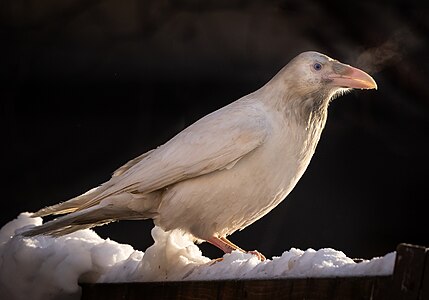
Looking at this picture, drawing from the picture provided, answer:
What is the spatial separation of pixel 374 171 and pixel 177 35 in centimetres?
138

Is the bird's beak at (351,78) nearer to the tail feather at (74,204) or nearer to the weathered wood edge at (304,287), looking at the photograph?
the tail feather at (74,204)

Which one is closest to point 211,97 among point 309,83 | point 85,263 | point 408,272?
point 309,83

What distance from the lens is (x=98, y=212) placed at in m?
4.16

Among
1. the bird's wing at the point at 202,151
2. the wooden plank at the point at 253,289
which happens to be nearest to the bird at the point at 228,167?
the bird's wing at the point at 202,151

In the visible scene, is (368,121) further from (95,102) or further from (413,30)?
(95,102)

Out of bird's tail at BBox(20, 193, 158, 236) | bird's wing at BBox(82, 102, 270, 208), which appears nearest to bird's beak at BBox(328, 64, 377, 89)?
bird's wing at BBox(82, 102, 270, 208)

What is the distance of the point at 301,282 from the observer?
289 cm

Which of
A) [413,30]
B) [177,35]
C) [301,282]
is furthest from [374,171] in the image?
[301,282]

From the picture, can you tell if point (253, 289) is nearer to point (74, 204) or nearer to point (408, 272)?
point (408, 272)

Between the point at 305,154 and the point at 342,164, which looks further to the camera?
the point at 342,164

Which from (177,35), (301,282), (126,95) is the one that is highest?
(177,35)

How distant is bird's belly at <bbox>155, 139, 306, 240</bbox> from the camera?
406 cm

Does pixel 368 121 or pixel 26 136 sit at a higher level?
pixel 368 121

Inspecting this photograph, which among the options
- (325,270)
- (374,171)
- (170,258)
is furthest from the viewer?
(374,171)
